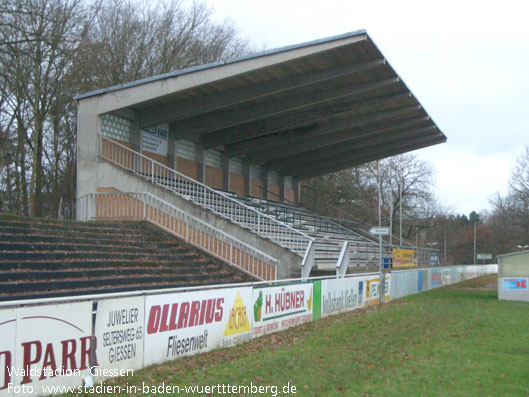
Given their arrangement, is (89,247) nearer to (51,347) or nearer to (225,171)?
(51,347)

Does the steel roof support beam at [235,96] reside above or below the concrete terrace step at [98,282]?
above

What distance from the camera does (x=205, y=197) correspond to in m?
23.6

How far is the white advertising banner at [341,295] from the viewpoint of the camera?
1742cm

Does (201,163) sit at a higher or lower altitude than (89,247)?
higher

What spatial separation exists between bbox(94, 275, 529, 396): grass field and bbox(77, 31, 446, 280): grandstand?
19.7ft

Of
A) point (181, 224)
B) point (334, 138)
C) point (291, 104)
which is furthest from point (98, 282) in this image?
point (334, 138)

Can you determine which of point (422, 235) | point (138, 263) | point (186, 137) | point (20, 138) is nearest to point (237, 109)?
point (186, 137)

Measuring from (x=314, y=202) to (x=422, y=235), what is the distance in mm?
45346

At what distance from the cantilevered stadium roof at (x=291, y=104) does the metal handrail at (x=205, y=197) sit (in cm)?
180

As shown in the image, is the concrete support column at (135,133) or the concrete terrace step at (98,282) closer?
the concrete terrace step at (98,282)

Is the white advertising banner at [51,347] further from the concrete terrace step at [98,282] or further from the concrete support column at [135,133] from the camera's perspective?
the concrete support column at [135,133]

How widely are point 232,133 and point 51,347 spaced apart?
2457cm

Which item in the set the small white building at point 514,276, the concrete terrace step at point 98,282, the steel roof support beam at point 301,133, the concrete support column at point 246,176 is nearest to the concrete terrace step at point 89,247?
the concrete terrace step at point 98,282

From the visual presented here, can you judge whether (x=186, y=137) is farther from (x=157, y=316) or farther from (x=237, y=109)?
(x=157, y=316)
